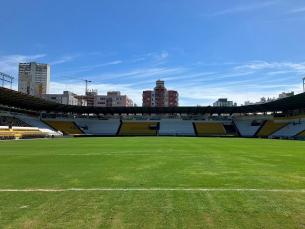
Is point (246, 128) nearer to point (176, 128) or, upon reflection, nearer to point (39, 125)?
point (176, 128)

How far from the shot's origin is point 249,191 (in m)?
6.06

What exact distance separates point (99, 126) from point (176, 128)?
26953mm

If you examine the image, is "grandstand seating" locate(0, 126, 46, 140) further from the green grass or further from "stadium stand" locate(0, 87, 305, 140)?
the green grass

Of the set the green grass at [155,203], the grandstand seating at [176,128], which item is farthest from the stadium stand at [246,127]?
the green grass at [155,203]

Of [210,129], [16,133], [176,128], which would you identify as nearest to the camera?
[16,133]

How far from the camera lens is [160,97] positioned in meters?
134

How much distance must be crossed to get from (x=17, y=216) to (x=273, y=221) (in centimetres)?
506

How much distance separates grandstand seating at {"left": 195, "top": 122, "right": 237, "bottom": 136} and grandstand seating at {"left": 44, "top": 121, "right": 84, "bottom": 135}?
38.6 meters

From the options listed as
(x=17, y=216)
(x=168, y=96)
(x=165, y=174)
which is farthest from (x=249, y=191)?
(x=168, y=96)

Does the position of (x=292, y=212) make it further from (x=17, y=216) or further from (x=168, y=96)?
(x=168, y=96)

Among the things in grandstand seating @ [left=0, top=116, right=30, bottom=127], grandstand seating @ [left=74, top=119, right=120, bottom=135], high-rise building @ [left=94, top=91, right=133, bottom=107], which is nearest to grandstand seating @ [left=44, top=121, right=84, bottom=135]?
grandstand seating @ [left=74, top=119, right=120, bottom=135]

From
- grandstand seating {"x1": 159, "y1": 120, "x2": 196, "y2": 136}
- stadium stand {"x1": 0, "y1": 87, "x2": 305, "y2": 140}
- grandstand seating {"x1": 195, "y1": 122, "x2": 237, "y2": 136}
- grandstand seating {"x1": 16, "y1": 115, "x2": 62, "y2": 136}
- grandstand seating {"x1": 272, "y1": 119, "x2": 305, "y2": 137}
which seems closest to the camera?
grandstand seating {"x1": 272, "y1": 119, "x2": 305, "y2": 137}

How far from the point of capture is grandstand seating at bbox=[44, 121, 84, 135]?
65294 mm

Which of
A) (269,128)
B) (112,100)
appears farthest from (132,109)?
(112,100)
